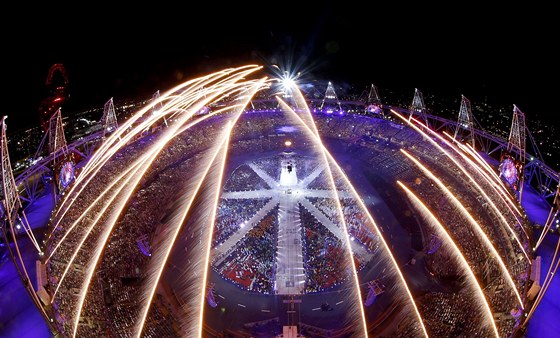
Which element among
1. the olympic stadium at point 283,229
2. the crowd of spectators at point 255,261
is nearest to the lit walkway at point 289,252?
the olympic stadium at point 283,229

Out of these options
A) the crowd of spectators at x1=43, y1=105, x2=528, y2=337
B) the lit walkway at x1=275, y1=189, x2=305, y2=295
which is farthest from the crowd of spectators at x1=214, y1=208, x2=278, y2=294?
the lit walkway at x1=275, y1=189, x2=305, y2=295

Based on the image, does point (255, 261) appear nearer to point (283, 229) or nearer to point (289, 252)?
point (289, 252)

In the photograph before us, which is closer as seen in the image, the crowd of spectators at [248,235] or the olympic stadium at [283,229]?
the crowd of spectators at [248,235]

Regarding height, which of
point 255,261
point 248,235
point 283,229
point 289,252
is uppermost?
point 283,229

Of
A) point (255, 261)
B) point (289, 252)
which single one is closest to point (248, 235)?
point (255, 261)

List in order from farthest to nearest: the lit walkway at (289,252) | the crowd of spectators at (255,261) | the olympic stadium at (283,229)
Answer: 1. the crowd of spectators at (255,261)
2. the lit walkway at (289,252)
3. the olympic stadium at (283,229)

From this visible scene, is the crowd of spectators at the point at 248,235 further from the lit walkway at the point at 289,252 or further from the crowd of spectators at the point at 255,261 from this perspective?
the lit walkway at the point at 289,252

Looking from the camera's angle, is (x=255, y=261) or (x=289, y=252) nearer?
(x=255, y=261)

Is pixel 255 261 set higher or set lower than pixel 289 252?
lower

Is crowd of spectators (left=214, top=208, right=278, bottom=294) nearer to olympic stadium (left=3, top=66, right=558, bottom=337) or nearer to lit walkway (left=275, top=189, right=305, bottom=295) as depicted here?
olympic stadium (left=3, top=66, right=558, bottom=337)
